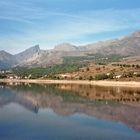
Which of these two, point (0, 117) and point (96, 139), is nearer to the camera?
point (96, 139)

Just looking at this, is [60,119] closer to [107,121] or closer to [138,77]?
[107,121]

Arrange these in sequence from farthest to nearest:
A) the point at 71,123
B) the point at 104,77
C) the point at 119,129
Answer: the point at 104,77 < the point at 71,123 < the point at 119,129

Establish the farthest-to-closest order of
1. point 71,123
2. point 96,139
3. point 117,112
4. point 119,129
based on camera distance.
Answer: point 117,112, point 71,123, point 119,129, point 96,139

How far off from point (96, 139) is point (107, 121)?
55.8 feet

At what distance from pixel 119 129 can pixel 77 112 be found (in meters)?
23.0

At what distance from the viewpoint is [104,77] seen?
198 meters

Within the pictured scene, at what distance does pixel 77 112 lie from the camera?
75.0 meters

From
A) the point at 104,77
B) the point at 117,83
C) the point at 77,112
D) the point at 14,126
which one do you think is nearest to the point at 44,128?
the point at 14,126

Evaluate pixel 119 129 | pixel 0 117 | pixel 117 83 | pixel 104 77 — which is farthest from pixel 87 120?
pixel 104 77

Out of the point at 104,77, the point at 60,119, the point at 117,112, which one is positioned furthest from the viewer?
the point at 104,77

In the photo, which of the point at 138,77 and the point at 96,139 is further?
the point at 138,77

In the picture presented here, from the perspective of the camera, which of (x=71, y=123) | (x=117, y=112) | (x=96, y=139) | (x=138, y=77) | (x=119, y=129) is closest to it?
(x=96, y=139)

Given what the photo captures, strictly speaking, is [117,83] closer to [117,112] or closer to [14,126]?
[117,112]

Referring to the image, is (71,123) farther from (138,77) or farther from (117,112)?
(138,77)
